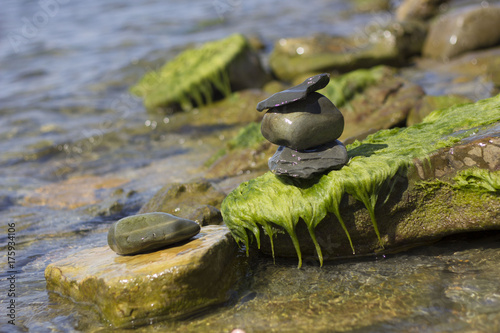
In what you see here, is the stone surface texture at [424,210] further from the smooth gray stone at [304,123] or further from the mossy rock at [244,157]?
the mossy rock at [244,157]

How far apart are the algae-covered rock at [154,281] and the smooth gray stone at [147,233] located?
71 mm

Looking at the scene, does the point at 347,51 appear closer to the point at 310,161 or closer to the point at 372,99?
the point at 372,99

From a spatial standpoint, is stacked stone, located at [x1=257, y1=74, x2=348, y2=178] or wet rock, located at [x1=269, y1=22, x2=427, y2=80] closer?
stacked stone, located at [x1=257, y1=74, x2=348, y2=178]

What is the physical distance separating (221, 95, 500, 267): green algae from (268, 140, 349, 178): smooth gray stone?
8cm

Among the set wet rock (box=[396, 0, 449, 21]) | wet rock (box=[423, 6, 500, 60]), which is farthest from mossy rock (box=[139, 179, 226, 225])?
wet rock (box=[396, 0, 449, 21])

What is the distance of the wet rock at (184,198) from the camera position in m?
5.11

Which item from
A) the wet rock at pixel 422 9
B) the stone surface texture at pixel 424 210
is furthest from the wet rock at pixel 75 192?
the wet rock at pixel 422 9

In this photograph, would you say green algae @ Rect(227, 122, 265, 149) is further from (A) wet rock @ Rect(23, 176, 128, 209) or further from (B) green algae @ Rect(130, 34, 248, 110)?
(B) green algae @ Rect(130, 34, 248, 110)

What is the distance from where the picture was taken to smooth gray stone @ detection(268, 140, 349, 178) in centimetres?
393

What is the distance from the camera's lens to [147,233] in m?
3.85

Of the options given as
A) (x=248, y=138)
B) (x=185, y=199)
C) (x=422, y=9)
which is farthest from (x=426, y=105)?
(x=422, y=9)

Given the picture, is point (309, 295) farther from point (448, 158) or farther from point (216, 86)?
point (216, 86)

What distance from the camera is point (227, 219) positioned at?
412 cm

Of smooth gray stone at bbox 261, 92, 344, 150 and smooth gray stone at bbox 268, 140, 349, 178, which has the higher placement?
smooth gray stone at bbox 261, 92, 344, 150
